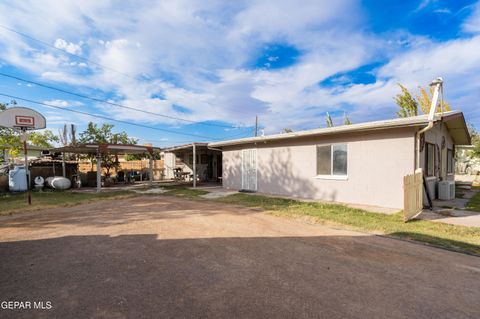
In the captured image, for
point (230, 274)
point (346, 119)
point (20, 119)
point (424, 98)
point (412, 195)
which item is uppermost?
point (424, 98)

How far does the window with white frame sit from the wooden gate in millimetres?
2360

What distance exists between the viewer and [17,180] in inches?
543

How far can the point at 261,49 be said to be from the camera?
53.4 ft

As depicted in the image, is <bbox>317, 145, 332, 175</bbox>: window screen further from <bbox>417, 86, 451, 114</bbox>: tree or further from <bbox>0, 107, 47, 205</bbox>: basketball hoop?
<bbox>417, 86, 451, 114</bbox>: tree

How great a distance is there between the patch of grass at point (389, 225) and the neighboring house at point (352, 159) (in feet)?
4.07

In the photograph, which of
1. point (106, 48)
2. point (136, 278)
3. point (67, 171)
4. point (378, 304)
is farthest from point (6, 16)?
point (378, 304)

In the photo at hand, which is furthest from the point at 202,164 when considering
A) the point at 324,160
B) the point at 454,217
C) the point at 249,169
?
the point at 454,217

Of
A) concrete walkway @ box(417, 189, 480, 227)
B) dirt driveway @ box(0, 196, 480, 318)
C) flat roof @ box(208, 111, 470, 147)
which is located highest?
flat roof @ box(208, 111, 470, 147)

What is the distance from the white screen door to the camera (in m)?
12.2

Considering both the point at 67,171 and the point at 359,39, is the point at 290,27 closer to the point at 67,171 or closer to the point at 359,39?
the point at 359,39

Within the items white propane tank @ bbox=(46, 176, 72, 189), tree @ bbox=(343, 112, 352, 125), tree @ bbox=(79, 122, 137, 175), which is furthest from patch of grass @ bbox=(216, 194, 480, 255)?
tree @ bbox=(343, 112, 352, 125)

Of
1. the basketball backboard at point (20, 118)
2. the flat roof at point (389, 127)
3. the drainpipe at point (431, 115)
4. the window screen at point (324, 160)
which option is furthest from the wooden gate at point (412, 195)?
the basketball backboard at point (20, 118)

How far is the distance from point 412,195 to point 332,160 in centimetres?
321

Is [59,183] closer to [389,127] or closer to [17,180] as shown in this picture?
[17,180]
